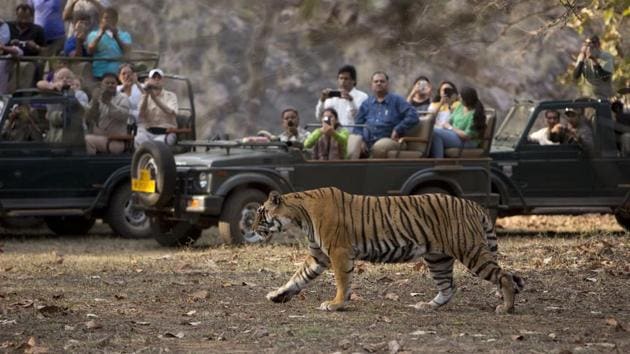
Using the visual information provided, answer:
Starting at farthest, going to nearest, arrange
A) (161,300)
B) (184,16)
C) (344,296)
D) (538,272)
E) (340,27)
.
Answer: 1. (538,272)
2. (161,300)
3. (344,296)
4. (184,16)
5. (340,27)

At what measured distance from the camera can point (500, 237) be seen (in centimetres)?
1855

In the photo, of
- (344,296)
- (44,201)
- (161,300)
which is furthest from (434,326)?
(44,201)

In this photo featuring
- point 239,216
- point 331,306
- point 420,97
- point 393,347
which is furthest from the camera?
point 420,97

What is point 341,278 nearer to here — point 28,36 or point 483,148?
point 483,148

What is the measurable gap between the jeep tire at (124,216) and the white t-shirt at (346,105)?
2731mm

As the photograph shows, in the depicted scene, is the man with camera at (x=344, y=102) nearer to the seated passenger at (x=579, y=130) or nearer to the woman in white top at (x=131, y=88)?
the woman in white top at (x=131, y=88)

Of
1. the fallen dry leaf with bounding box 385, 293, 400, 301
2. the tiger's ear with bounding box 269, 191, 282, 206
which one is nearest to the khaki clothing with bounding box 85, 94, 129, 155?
the fallen dry leaf with bounding box 385, 293, 400, 301

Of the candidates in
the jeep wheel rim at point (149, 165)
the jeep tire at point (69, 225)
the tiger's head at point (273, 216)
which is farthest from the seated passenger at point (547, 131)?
the tiger's head at point (273, 216)

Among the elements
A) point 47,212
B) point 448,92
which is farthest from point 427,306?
point 47,212

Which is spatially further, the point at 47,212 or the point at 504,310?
the point at 47,212

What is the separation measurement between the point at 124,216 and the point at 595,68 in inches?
251

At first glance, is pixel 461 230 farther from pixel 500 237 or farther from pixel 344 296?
pixel 500 237

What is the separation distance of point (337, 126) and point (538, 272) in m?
4.17

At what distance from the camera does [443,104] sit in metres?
18.3
